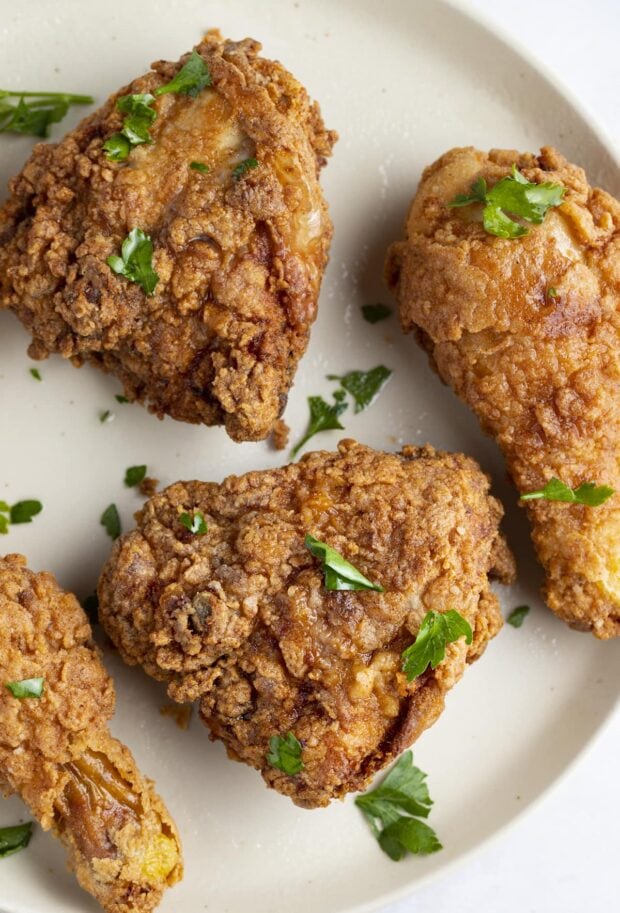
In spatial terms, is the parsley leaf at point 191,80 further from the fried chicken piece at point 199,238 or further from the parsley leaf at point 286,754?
the parsley leaf at point 286,754

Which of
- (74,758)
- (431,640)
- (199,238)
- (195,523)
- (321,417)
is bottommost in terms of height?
(74,758)

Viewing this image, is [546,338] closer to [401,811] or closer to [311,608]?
[311,608]

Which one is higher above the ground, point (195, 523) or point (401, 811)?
point (195, 523)

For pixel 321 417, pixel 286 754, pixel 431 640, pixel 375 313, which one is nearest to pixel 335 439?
pixel 321 417

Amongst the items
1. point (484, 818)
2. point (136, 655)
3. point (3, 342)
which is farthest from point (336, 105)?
point (484, 818)

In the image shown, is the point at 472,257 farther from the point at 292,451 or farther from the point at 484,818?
the point at 484,818

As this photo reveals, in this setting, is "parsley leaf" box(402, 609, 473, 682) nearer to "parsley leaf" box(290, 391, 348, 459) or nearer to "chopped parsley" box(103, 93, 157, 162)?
"parsley leaf" box(290, 391, 348, 459)

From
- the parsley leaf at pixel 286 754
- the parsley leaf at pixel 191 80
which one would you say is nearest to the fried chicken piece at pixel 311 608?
the parsley leaf at pixel 286 754
